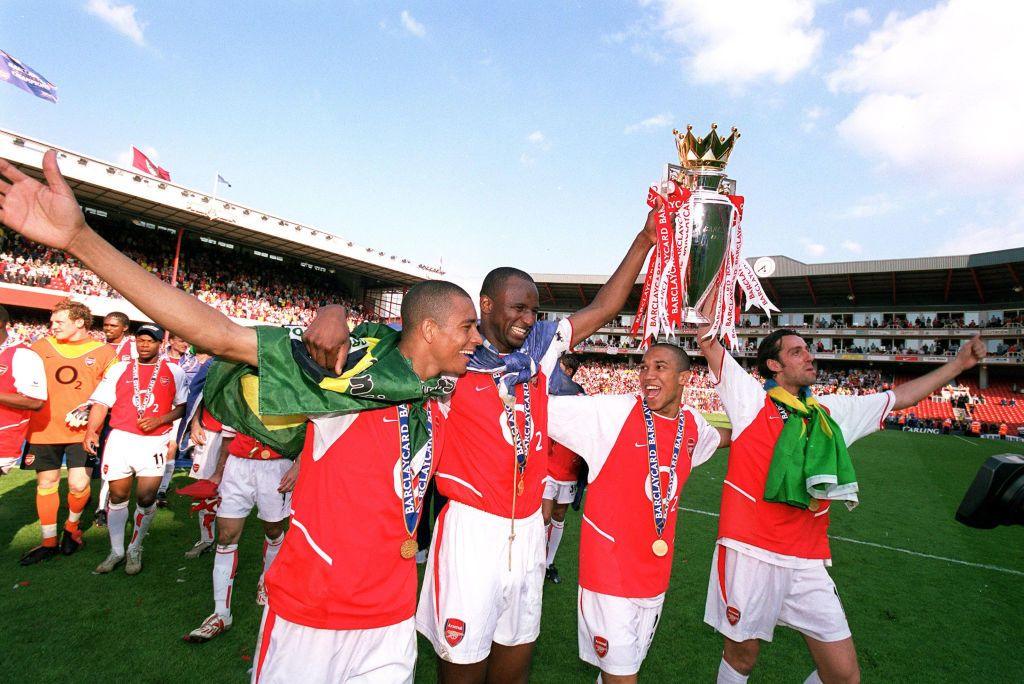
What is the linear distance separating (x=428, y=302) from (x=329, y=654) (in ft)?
4.58

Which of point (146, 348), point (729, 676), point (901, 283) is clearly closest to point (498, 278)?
point (729, 676)

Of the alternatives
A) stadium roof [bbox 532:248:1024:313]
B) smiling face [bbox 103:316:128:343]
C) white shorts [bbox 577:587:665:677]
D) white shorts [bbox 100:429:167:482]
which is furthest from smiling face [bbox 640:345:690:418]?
stadium roof [bbox 532:248:1024:313]

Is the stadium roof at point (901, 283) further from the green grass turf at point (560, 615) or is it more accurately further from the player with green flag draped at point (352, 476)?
the player with green flag draped at point (352, 476)

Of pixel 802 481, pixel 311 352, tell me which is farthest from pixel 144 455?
pixel 802 481

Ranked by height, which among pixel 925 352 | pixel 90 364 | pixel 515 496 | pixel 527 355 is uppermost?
pixel 925 352

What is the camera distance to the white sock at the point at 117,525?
523cm

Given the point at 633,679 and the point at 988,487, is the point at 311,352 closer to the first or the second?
the point at 988,487

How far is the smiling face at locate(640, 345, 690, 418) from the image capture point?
3053 millimetres

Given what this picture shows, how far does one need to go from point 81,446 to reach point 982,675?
29.4ft

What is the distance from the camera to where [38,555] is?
17.1ft

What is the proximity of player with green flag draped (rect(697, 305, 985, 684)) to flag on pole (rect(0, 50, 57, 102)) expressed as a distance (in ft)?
74.5

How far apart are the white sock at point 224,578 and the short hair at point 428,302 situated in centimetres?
332

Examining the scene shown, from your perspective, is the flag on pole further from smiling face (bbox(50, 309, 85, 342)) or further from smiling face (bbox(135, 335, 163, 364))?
smiling face (bbox(135, 335, 163, 364))

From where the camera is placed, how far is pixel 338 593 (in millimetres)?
1923
